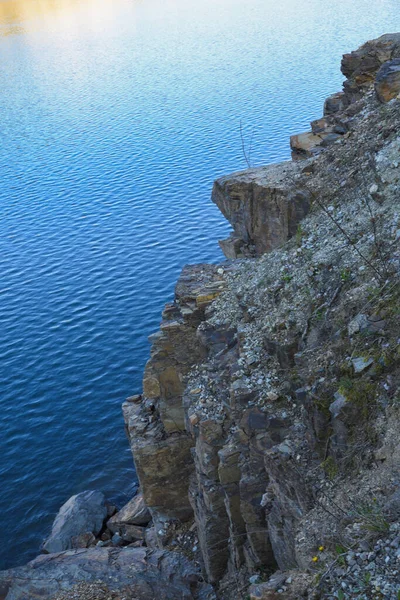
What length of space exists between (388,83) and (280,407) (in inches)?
665

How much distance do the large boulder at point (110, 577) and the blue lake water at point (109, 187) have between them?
750 centimetres

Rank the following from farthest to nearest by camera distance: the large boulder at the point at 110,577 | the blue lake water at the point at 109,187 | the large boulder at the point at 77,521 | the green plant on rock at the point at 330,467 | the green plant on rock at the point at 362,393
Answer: the blue lake water at the point at 109,187, the large boulder at the point at 77,521, the large boulder at the point at 110,577, the green plant on rock at the point at 330,467, the green plant on rock at the point at 362,393

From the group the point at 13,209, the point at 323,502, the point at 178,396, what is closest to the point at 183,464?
the point at 178,396

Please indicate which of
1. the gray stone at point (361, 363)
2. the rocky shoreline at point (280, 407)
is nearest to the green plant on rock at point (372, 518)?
the rocky shoreline at point (280, 407)

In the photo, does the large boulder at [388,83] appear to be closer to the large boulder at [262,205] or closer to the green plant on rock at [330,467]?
the large boulder at [262,205]

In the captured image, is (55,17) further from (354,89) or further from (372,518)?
(372,518)

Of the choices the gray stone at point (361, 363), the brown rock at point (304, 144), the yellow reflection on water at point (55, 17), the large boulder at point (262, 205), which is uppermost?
the yellow reflection on water at point (55, 17)

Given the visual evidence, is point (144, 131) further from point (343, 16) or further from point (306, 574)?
point (306, 574)

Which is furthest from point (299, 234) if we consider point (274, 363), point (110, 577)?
point (110, 577)

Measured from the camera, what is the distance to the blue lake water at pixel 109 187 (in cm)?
4266

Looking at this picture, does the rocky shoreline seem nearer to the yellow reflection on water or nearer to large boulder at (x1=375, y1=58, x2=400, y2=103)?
large boulder at (x1=375, y1=58, x2=400, y2=103)

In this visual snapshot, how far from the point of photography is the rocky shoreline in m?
16.3

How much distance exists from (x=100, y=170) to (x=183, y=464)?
5511cm

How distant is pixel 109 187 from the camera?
75.9 meters
